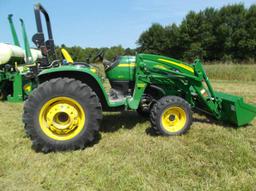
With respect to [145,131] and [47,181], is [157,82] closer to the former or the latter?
[145,131]

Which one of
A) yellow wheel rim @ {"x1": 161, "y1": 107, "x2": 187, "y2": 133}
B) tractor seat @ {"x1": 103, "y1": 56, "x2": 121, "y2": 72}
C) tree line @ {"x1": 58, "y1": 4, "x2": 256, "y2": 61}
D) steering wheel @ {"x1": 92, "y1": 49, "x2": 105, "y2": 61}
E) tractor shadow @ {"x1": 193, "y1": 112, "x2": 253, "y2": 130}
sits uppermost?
tree line @ {"x1": 58, "y1": 4, "x2": 256, "y2": 61}

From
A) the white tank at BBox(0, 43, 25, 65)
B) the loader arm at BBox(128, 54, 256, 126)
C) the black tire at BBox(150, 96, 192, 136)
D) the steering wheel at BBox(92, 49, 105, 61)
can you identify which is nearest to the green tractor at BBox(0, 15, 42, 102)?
the white tank at BBox(0, 43, 25, 65)

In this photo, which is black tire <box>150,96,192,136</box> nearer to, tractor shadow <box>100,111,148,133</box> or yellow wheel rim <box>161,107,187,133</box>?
yellow wheel rim <box>161,107,187,133</box>

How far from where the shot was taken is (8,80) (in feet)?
29.0

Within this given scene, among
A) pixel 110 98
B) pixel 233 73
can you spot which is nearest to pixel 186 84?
pixel 110 98

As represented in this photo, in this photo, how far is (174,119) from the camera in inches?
178

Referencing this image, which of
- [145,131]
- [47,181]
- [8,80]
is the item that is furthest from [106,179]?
[8,80]

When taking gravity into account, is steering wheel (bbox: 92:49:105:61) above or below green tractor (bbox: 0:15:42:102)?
above

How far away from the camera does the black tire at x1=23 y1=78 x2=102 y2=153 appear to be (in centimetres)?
373

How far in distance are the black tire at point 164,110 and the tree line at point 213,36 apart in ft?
96.3

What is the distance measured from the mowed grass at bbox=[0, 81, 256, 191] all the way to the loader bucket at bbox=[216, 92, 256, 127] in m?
0.18

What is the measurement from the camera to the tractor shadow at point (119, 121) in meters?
5.02

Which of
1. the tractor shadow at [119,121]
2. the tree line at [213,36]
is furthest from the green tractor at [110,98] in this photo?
the tree line at [213,36]

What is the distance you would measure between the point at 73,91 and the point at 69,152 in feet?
2.96
